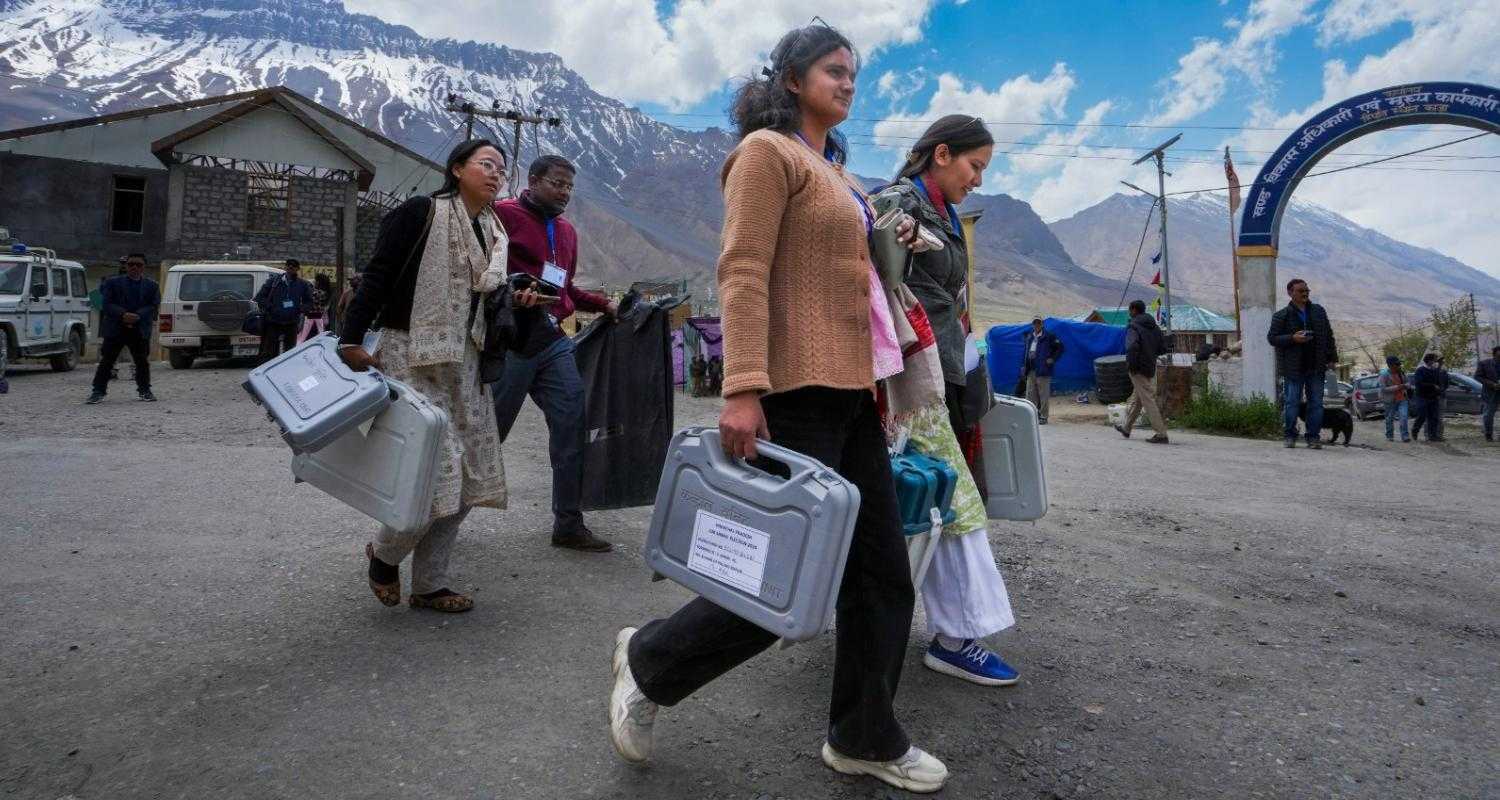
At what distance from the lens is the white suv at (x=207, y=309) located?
16.4 m

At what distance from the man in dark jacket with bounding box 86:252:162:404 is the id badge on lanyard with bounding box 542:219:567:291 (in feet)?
28.1

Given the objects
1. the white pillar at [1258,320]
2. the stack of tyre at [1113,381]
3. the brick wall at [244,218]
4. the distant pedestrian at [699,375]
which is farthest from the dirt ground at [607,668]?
the brick wall at [244,218]

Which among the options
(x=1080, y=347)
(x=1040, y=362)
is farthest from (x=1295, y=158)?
(x=1080, y=347)

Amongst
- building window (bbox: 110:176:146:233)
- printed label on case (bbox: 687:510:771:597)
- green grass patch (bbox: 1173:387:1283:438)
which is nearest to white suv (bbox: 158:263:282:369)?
green grass patch (bbox: 1173:387:1283:438)

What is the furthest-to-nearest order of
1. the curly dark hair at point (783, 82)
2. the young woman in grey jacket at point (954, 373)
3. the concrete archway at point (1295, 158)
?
the concrete archway at point (1295, 158) < the young woman in grey jacket at point (954, 373) < the curly dark hair at point (783, 82)

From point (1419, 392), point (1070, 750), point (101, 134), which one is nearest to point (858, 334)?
point (1070, 750)

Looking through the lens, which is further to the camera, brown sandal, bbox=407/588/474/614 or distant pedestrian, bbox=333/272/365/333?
distant pedestrian, bbox=333/272/365/333

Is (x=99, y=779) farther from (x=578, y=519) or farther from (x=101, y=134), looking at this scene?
(x=101, y=134)

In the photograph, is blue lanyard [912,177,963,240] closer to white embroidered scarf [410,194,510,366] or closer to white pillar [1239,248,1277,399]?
white embroidered scarf [410,194,510,366]

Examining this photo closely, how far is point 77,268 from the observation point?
52.4 feet

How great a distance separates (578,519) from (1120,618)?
237 cm

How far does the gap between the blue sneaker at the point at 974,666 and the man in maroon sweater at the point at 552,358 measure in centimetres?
187

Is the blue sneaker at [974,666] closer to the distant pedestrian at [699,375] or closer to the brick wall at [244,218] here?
the distant pedestrian at [699,375]

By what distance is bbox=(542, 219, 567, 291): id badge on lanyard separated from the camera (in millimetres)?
4047
